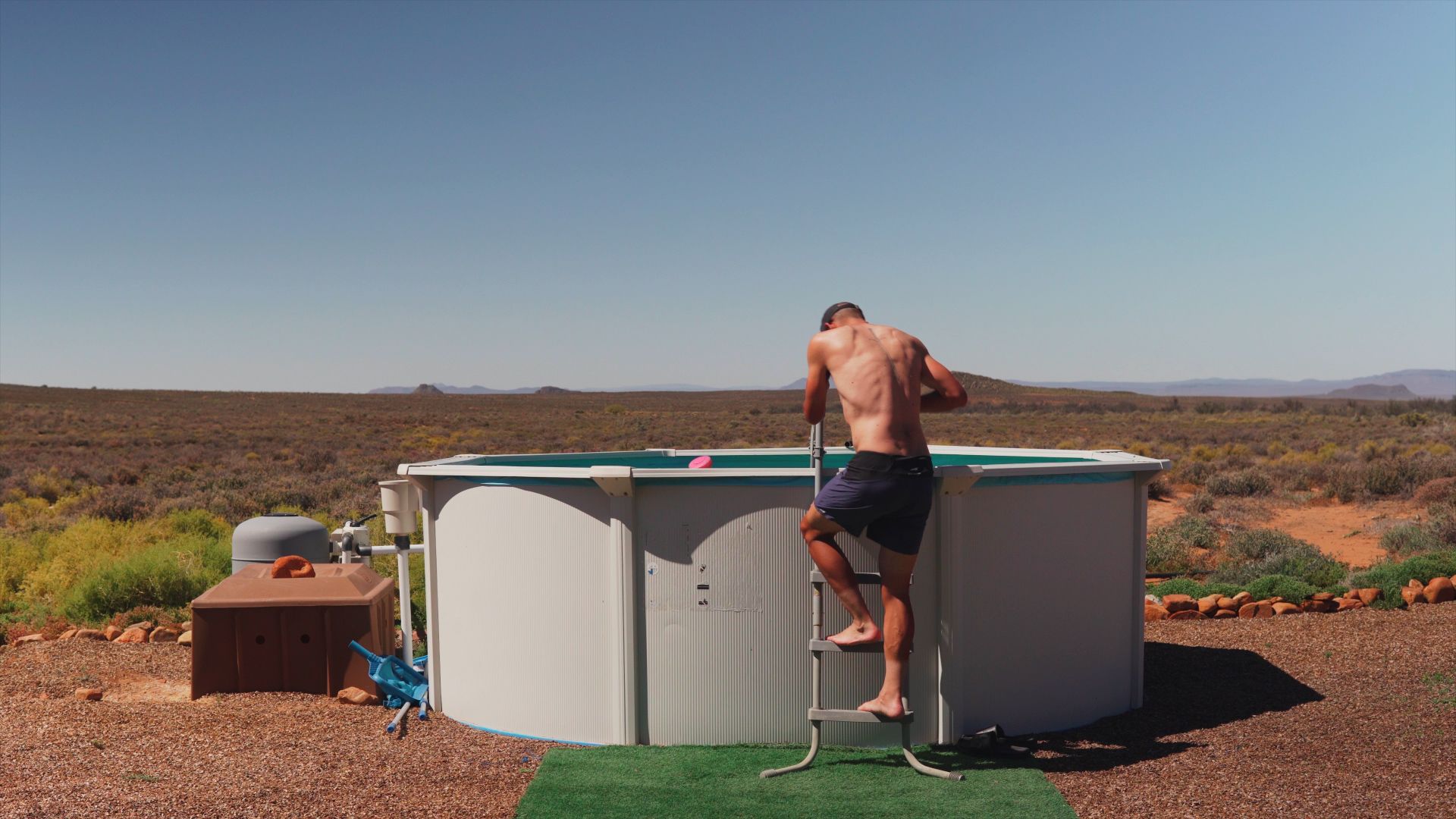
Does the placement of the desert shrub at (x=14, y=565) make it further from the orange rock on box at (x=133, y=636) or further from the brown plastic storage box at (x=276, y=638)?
the brown plastic storage box at (x=276, y=638)

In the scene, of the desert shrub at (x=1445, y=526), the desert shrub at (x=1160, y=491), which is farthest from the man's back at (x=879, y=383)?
the desert shrub at (x=1160, y=491)

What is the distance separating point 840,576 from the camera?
5.29 m

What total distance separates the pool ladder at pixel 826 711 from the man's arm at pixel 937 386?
2.93 feet

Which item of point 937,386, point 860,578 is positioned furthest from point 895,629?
point 937,386

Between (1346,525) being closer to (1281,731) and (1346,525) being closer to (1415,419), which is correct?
(1281,731)

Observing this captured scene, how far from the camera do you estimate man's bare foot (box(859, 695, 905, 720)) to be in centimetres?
522

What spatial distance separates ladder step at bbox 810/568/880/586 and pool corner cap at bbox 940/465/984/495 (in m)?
0.58

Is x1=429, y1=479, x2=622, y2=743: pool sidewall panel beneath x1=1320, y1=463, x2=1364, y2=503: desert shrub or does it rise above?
above

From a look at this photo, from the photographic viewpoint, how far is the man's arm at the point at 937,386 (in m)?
5.26

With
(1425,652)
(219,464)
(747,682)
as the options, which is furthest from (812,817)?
(219,464)

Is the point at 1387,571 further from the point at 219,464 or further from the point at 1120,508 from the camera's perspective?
the point at 219,464

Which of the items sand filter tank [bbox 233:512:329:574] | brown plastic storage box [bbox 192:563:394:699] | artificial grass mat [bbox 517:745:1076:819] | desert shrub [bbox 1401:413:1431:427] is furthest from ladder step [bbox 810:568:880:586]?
desert shrub [bbox 1401:413:1431:427]

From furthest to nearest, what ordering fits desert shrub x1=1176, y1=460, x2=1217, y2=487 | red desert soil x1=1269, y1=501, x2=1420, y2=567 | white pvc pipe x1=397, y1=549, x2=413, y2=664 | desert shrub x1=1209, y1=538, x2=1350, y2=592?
desert shrub x1=1176, y1=460, x2=1217, y2=487 < red desert soil x1=1269, y1=501, x2=1420, y2=567 < desert shrub x1=1209, y1=538, x2=1350, y2=592 < white pvc pipe x1=397, y1=549, x2=413, y2=664

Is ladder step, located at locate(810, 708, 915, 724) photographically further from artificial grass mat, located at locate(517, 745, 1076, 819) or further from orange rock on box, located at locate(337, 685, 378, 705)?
orange rock on box, located at locate(337, 685, 378, 705)
